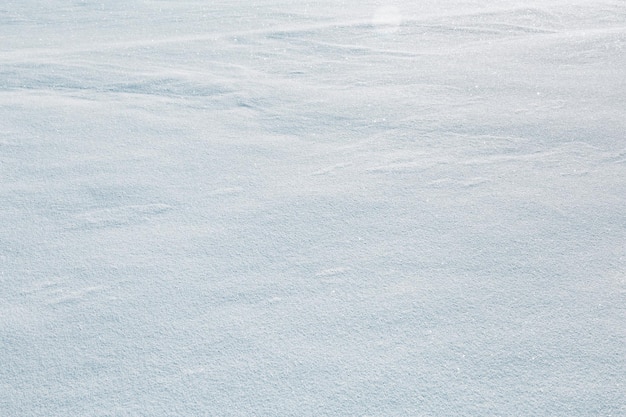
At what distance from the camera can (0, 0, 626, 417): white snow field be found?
1.36 meters

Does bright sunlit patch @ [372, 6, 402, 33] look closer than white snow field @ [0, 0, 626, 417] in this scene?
No

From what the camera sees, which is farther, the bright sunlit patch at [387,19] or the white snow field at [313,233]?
the bright sunlit patch at [387,19]

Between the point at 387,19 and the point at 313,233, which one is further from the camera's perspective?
the point at 387,19

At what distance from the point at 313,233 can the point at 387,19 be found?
3178 millimetres

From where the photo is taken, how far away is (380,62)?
3693 mm

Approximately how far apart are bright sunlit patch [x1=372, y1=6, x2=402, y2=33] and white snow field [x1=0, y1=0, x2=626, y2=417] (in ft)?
2.29

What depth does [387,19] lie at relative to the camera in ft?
15.3

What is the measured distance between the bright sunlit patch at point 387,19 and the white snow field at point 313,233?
70 centimetres

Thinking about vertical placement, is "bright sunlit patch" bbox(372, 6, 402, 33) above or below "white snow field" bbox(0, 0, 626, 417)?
above

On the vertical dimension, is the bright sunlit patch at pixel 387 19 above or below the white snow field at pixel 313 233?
above

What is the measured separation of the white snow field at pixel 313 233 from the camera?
1363 millimetres

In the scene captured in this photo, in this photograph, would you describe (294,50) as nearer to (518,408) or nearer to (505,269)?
(505,269)

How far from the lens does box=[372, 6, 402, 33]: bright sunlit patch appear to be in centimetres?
441

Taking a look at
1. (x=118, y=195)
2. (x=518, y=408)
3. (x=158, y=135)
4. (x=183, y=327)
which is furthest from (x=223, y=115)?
(x=518, y=408)
